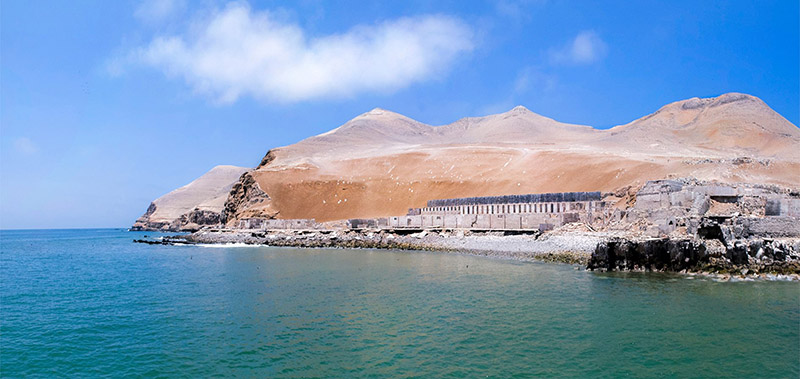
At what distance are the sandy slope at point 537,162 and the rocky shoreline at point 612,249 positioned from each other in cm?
2344

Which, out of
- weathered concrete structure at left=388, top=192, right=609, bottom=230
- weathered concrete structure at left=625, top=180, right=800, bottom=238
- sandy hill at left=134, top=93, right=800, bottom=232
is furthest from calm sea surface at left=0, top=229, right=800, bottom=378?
sandy hill at left=134, top=93, right=800, bottom=232

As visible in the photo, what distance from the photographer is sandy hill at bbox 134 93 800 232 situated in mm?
61056

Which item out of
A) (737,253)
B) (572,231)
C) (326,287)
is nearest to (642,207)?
(572,231)

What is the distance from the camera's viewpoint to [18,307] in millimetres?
16641

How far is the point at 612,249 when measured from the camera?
2159 centimetres

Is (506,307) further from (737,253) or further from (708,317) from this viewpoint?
(737,253)

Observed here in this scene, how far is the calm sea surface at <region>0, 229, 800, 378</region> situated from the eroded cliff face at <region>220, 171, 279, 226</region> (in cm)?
5055

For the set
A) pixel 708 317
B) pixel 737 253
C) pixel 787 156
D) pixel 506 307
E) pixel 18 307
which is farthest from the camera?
pixel 787 156

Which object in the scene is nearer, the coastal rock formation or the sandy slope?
the sandy slope

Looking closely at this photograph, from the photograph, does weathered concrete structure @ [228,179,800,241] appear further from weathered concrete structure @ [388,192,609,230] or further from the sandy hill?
the sandy hill

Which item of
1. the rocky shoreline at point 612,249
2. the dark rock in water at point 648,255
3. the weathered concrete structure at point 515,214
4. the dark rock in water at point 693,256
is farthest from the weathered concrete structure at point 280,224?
the dark rock in water at point 693,256

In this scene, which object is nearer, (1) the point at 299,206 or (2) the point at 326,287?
(2) the point at 326,287

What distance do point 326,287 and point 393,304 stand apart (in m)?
4.59

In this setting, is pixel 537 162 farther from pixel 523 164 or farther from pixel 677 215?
pixel 677 215
